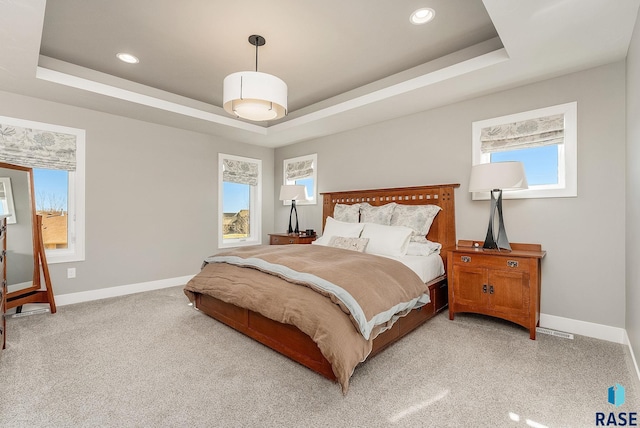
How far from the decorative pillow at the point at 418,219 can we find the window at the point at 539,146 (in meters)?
0.54

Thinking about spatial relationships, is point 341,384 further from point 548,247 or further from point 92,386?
point 548,247

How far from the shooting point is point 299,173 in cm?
565

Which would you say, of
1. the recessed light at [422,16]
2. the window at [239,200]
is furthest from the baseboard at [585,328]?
the window at [239,200]

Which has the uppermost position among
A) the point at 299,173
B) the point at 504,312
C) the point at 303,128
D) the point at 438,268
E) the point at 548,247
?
the point at 303,128

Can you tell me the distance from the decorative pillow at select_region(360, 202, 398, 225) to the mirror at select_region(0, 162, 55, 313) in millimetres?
3857

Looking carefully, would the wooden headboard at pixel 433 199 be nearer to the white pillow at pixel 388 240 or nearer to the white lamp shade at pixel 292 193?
the white pillow at pixel 388 240

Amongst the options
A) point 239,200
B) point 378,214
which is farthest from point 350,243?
point 239,200

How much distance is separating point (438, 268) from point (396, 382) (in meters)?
1.70

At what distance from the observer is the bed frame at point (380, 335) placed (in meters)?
2.26

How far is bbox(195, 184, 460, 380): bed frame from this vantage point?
7.41ft

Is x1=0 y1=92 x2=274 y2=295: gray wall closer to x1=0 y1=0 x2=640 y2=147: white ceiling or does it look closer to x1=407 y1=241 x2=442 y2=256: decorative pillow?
x1=0 y1=0 x2=640 y2=147: white ceiling

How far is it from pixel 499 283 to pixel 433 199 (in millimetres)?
1295

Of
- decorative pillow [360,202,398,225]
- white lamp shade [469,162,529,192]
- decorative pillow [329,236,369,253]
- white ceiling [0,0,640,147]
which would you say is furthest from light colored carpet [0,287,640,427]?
white ceiling [0,0,640,147]

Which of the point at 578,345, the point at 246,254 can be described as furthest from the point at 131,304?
the point at 578,345
